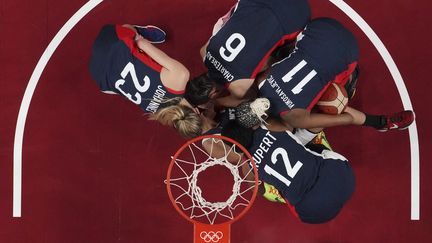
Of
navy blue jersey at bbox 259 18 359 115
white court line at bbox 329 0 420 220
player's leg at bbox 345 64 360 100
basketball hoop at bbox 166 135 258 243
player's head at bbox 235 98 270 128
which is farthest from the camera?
white court line at bbox 329 0 420 220

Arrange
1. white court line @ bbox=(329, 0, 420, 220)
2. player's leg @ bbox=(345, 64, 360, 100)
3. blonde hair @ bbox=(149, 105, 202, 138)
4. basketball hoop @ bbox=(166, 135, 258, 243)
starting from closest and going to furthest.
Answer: blonde hair @ bbox=(149, 105, 202, 138)
player's leg @ bbox=(345, 64, 360, 100)
basketball hoop @ bbox=(166, 135, 258, 243)
white court line @ bbox=(329, 0, 420, 220)

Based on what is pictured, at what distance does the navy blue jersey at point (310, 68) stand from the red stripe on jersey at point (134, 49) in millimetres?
887

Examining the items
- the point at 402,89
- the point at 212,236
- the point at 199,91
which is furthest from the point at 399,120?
the point at 212,236

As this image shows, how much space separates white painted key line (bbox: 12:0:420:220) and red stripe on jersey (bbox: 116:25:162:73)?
2.82 ft

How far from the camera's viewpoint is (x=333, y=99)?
4.12m

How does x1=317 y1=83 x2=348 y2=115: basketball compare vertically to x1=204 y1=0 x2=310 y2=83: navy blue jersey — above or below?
below

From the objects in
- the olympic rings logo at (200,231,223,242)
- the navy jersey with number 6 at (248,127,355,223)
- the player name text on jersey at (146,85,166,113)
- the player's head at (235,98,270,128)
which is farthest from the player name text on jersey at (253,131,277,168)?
the player name text on jersey at (146,85,166,113)

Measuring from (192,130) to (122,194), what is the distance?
149 centimetres

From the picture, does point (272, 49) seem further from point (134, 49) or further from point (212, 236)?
point (212, 236)

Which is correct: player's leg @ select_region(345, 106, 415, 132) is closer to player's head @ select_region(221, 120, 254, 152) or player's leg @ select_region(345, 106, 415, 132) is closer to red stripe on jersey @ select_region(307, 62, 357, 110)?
red stripe on jersey @ select_region(307, 62, 357, 110)

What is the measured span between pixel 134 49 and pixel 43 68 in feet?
4.33

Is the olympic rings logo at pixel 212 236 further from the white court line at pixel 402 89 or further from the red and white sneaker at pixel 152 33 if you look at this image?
the white court line at pixel 402 89

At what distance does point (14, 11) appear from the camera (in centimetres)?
482

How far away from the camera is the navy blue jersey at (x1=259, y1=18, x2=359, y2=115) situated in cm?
394
